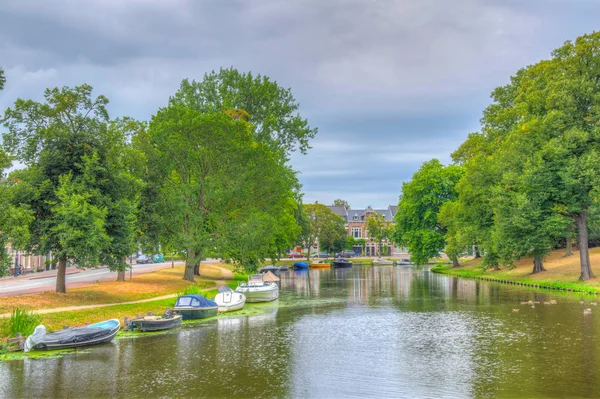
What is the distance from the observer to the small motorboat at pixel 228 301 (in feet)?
113

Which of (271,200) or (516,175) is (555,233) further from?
(271,200)

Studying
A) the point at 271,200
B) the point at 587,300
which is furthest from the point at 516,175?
the point at 271,200

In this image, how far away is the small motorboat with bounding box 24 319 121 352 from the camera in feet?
69.8

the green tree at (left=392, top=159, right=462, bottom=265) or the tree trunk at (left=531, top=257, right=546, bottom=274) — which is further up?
the green tree at (left=392, top=159, right=462, bottom=265)

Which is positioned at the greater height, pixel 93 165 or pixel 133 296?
pixel 93 165

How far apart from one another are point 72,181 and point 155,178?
13.5m

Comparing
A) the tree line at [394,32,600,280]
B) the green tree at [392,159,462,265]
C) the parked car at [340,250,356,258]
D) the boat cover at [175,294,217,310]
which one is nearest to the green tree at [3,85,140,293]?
the boat cover at [175,294,217,310]

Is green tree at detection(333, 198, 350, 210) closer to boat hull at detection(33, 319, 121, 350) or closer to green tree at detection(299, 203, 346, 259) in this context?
green tree at detection(299, 203, 346, 259)

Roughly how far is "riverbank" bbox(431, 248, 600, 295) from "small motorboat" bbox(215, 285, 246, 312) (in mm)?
27897

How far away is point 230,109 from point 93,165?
67.5ft

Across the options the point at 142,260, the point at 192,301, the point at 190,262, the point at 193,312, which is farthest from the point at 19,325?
the point at 142,260

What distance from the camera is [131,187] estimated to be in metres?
35.3

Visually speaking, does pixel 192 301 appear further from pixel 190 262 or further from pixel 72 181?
pixel 190 262

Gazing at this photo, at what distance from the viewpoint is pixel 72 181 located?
31.0 metres
